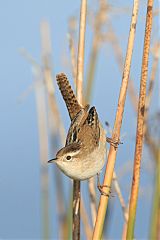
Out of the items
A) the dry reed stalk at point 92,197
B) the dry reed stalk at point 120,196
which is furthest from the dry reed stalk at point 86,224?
the dry reed stalk at point 120,196

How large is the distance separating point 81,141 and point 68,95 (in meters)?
0.19

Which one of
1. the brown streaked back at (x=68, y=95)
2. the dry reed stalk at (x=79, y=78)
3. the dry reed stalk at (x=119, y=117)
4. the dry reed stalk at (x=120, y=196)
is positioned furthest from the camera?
the dry reed stalk at (x=120, y=196)

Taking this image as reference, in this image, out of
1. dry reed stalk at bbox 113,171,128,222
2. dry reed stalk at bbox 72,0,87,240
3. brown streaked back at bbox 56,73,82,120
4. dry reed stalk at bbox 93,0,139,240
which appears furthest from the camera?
dry reed stalk at bbox 113,171,128,222

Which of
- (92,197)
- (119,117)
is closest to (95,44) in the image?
(92,197)

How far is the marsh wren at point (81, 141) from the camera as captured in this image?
1.82 metres

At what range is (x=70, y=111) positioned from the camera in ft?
6.41

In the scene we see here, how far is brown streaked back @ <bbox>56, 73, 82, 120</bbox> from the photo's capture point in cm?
188

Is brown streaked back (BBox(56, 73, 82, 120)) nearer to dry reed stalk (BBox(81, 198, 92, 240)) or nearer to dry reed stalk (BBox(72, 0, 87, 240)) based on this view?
dry reed stalk (BBox(72, 0, 87, 240))

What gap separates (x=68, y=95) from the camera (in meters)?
1.88

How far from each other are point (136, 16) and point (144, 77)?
0.68ft

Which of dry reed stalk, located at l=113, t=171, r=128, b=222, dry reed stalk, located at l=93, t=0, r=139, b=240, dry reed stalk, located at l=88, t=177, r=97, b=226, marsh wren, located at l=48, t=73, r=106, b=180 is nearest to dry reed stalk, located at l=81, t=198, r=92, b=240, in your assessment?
dry reed stalk, located at l=88, t=177, r=97, b=226

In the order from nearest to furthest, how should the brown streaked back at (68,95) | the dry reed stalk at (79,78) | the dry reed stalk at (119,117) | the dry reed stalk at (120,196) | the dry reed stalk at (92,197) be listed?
the dry reed stalk at (119,117), the dry reed stalk at (79,78), the brown streaked back at (68,95), the dry reed stalk at (120,196), the dry reed stalk at (92,197)

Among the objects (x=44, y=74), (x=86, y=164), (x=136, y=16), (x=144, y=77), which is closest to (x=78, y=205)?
(x=86, y=164)

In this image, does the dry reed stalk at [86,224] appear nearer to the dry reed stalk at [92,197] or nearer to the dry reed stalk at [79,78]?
the dry reed stalk at [92,197]
